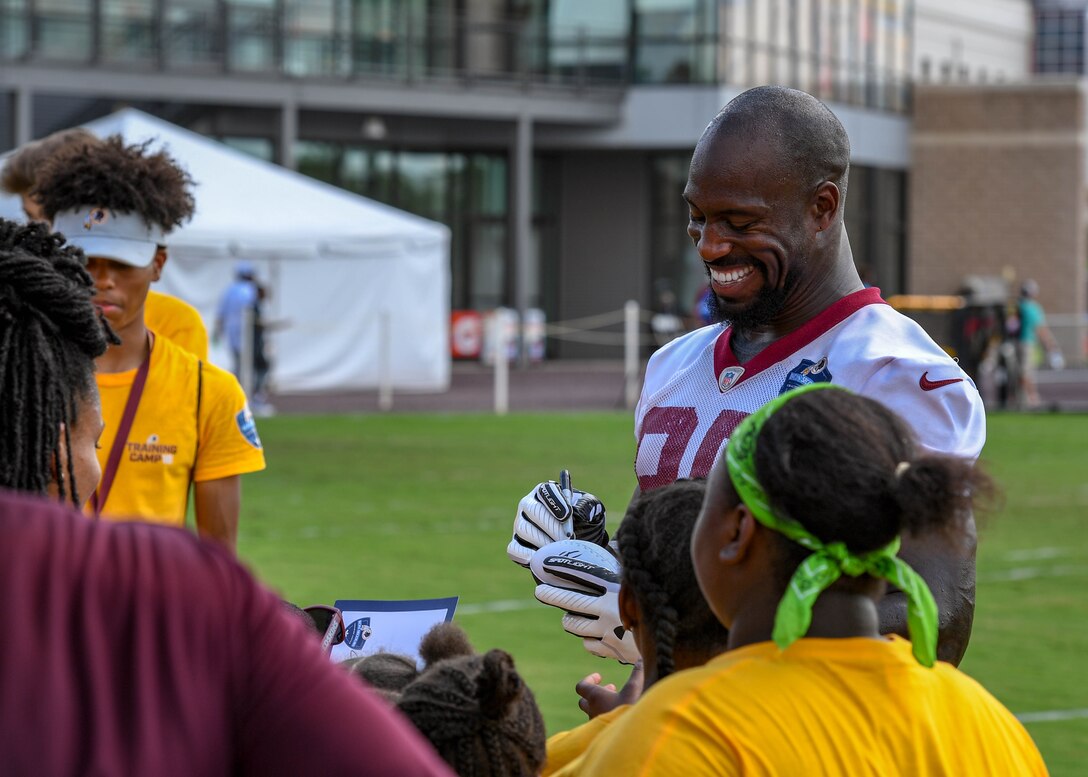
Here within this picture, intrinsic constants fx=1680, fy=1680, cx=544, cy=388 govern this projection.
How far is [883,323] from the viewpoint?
304cm

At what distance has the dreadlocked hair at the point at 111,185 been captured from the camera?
176 inches

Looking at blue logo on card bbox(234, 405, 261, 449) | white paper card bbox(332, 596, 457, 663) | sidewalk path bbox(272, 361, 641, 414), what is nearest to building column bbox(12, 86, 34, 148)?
sidewalk path bbox(272, 361, 641, 414)

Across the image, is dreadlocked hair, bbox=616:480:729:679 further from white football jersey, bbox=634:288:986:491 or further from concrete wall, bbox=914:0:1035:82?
concrete wall, bbox=914:0:1035:82

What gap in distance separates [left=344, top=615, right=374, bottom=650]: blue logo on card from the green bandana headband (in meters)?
1.41

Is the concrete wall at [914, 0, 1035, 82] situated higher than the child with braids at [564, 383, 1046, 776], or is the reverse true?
the concrete wall at [914, 0, 1035, 82]

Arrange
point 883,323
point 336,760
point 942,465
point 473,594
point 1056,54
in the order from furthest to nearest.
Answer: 1. point 1056,54
2. point 473,594
3. point 883,323
4. point 942,465
5. point 336,760

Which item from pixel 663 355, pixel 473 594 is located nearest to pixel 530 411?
pixel 473 594

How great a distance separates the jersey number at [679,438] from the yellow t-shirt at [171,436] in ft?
4.89

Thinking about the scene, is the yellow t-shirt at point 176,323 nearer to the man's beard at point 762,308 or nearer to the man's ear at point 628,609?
the man's beard at point 762,308

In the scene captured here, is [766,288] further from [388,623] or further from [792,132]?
[388,623]

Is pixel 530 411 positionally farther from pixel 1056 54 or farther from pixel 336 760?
pixel 1056 54

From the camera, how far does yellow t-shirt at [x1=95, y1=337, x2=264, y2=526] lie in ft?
14.0

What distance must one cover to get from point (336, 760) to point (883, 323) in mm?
1874

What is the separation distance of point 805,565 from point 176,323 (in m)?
3.28
